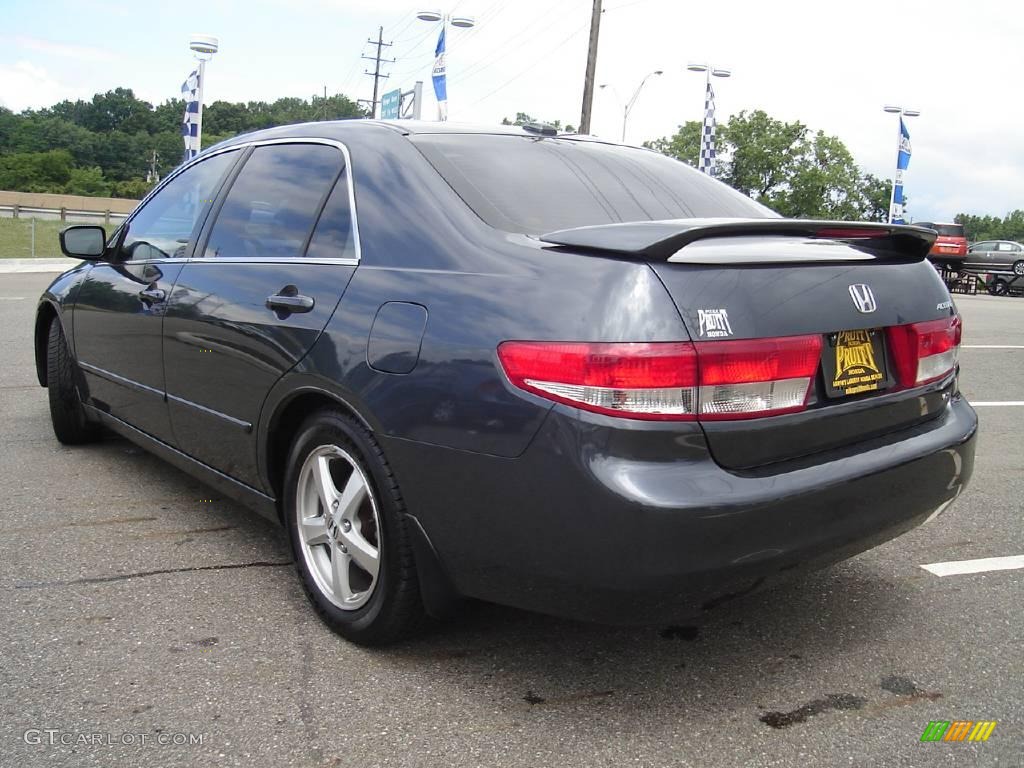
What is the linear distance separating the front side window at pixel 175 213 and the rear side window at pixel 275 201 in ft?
0.75

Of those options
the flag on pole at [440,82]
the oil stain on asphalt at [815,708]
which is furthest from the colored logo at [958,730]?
the flag on pole at [440,82]

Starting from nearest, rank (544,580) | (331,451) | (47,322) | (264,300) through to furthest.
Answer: (544,580)
(331,451)
(264,300)
(47,322)

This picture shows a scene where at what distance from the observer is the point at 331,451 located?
2.83 metres

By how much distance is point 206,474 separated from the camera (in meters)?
3.60

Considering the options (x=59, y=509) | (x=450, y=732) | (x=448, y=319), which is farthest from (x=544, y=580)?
(x=59, y=509)

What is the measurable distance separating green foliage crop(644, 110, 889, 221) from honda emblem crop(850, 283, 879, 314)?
64.8 meters

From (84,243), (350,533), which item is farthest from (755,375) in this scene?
(84,243)

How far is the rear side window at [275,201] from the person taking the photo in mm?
3195

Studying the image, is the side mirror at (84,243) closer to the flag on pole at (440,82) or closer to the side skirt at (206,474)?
the side skirt at (206,474)

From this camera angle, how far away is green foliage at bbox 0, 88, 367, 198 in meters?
76.4

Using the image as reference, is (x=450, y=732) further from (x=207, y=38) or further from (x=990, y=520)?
(x=207, y=38)

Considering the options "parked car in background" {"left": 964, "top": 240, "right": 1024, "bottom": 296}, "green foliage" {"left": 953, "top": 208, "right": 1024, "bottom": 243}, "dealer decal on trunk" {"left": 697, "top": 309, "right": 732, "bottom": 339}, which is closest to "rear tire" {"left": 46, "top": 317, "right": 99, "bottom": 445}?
"dealer decal on trunk" {"left": 697, "top": 309, "right": 732, "bottom": 339}

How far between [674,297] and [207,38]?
20.5 m
